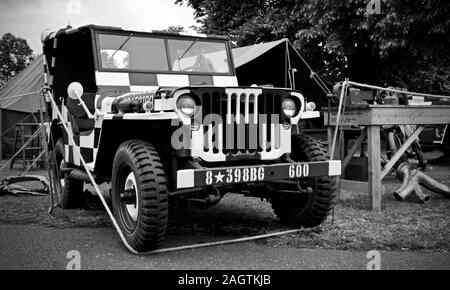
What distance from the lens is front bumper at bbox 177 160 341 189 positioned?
354 centimetres

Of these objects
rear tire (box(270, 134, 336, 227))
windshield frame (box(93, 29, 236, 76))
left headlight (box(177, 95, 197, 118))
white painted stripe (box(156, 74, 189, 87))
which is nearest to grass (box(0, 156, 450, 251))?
rear tire (box(270, 134, 336, 227))

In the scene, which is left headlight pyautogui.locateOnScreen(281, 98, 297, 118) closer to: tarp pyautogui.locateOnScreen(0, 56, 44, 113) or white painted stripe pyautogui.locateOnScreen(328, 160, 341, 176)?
white painted stripe pyautogui.locateOnScreen(328, 160, 341, 176)

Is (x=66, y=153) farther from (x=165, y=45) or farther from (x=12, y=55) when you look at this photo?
(x=12, y=55)

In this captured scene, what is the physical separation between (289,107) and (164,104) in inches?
43.7

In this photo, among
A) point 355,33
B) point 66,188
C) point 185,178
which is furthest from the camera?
point 355,33

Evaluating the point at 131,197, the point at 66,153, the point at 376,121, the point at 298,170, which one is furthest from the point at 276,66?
the point at 131,197

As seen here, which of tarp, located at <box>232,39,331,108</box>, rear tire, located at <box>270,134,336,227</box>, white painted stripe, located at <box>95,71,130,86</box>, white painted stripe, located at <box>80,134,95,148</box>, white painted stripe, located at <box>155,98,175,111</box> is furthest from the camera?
tarp, located at <box>232,39,331,108</box>

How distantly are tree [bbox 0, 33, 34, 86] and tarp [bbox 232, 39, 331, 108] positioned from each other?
9788 mm

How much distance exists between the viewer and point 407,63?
1355cm

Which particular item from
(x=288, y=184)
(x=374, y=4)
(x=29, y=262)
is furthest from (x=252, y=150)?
(x=374, y=4)

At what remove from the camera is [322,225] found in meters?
4.71

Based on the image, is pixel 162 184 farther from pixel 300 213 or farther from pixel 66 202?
pixel 66 202

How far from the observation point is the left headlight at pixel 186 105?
3.71 m

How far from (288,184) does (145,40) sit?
224 cm
